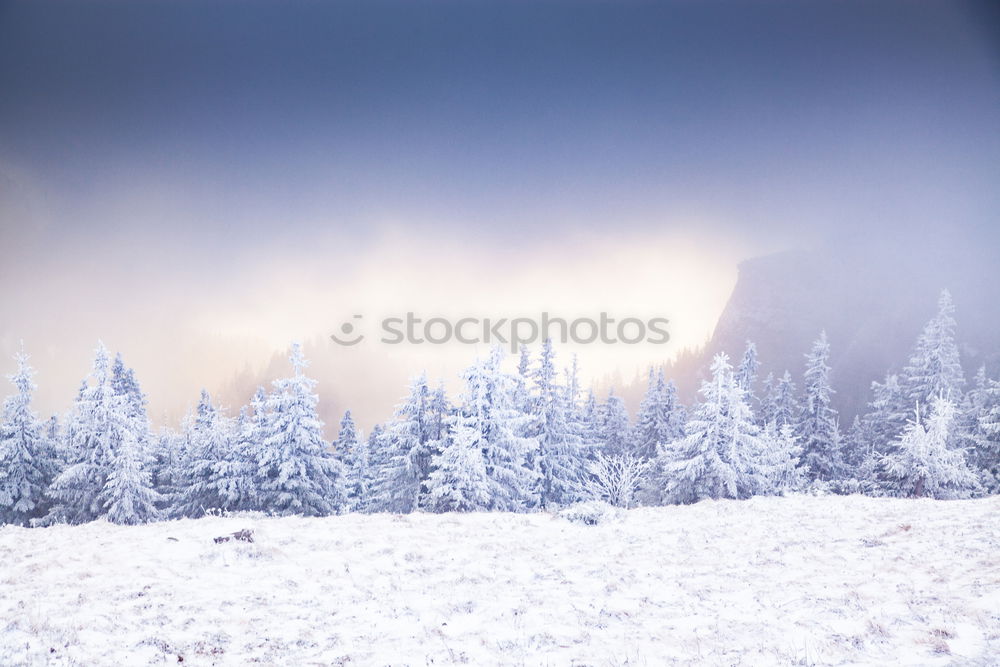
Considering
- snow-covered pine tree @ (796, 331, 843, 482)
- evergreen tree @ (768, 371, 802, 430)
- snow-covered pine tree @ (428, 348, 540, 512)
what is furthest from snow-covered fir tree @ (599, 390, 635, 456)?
snow-covered pine tree @ (428, 348, 540, 512)

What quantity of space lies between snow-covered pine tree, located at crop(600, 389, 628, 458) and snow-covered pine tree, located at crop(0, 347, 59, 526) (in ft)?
141

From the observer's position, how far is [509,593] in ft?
34.2

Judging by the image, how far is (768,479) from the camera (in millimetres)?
33406

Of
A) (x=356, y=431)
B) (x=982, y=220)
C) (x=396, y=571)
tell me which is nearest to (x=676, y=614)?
(x=396, y=571)

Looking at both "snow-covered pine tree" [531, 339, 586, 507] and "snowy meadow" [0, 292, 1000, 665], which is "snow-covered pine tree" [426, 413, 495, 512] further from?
"snow-covered pine tree" [531, 339, 586, 507]

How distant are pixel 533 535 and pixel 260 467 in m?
18.4

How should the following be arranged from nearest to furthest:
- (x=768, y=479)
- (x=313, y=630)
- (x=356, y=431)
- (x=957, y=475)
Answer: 1. (x=313, y=630)
2. (x=957, y=475)
3. (x=768, y=479)
4. (x=356, y=431)

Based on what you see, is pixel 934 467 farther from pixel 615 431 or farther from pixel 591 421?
pixel 615 431

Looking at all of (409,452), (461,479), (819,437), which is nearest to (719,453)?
(461,479)

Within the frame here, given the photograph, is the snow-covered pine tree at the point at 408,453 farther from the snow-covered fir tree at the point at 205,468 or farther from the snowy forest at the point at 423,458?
the snow-covered fir tree at the point at 205,468

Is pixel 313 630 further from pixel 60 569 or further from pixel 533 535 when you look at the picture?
pixel 533 535

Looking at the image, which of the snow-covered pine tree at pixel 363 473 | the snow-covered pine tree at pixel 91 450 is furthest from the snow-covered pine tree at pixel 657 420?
the snow-covered pine tree at pixel 91 450

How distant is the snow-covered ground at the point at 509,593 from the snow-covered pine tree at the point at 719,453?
42.1 feet

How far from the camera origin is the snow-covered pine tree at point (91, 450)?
93.0 feet
